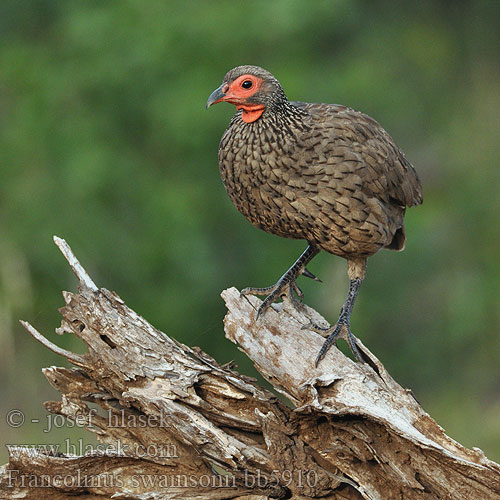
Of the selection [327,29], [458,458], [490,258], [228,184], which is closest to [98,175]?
[327,29]

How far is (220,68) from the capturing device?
7598 mm

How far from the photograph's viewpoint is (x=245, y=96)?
13.5 ft

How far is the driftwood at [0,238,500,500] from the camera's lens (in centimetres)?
380

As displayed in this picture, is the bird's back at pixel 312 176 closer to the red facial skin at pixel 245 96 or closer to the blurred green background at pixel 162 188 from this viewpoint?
the red facial skin at pixel 245 96

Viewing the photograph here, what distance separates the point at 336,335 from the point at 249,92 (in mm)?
1272

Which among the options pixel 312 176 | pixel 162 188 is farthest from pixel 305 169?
pixel 162 188

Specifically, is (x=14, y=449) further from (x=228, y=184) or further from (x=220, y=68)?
(x=220, y=68)

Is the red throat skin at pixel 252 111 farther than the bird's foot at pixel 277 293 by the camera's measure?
No

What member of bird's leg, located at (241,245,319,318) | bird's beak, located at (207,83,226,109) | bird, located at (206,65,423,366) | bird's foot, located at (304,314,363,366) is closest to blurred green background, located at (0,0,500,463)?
bird's leg, located at (241,245,319,318)

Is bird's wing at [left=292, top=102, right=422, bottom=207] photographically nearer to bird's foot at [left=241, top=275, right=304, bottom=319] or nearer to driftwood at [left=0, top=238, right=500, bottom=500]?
bird's foot at [left=241, top=275, right=304, bottom=319]

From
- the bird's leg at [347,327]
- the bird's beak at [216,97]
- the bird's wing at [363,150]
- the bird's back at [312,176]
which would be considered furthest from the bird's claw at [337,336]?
the bird's beak at [216,97]

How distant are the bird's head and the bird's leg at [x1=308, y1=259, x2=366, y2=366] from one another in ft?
3.33

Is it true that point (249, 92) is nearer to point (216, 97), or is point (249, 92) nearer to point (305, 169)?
point (216, 97)

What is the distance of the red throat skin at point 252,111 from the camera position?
4.18 meters
